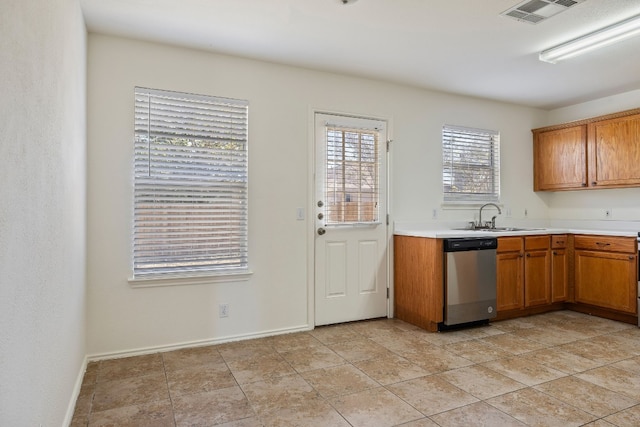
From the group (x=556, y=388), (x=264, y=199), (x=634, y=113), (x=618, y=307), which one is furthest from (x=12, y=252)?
(x=634, y=113)

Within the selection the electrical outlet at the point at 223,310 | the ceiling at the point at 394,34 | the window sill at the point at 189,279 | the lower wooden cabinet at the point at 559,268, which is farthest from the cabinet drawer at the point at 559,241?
the electrical outlet at the point at 223,310

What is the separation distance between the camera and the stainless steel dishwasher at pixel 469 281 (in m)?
3.67

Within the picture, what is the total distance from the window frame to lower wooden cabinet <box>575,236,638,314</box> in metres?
3.71

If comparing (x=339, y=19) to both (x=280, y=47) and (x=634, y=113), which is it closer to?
(x=280, y=47)

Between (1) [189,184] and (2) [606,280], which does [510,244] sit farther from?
(1) [189,184]

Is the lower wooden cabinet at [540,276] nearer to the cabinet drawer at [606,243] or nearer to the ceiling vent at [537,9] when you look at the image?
the cabinet drawer at [606,243]

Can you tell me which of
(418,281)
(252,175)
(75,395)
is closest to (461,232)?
(418,281)

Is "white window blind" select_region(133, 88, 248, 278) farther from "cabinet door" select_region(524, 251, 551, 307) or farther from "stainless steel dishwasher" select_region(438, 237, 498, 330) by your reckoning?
"cabinet door" select_region(524, 251, 551, 307)

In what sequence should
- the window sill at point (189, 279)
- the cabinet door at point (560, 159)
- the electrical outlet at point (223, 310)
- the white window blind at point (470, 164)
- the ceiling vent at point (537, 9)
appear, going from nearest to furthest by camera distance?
the ceiling vent at point (537, 9), the window sill at point (189, 279), the electrical outlet at point (223, 310), the white window blind at point (470, 164), the cabinet door at point (560, 159)

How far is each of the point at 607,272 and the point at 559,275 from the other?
1.49 feet

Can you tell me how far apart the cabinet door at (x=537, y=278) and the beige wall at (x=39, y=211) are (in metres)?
4.16

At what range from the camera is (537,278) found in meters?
4.30

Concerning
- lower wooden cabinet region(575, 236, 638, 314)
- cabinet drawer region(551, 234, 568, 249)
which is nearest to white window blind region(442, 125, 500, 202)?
cabinet drawer region(551, 234, 568, 249)

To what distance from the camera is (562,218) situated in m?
5.20
